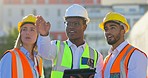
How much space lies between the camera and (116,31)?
540 cm

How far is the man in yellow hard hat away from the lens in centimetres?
504

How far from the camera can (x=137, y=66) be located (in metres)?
5.02

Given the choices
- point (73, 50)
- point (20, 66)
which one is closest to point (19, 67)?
point (20, 66)

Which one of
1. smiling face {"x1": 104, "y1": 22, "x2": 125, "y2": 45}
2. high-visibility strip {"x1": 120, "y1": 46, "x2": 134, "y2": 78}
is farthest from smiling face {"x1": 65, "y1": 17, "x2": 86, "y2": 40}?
high-visibility strip {"x1": 120, "y1": 46, "x2": 134, "y2": 78}

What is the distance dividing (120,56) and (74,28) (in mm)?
636

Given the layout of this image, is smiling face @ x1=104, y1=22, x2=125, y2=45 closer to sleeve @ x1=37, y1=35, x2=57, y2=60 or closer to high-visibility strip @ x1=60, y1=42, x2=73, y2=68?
high-visibility strip @ x1=60, y1=42, x2=73, y2=68

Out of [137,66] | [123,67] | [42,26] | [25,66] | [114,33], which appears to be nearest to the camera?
[42,26]

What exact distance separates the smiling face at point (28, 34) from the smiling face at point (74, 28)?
0.43m

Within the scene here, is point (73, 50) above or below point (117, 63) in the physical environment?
above

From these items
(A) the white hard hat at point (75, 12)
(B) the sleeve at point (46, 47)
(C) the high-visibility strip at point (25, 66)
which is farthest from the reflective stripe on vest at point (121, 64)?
(C) the high-visibility strip at point (25, 66)

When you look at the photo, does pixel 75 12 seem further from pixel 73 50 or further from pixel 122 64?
pixel 122 64

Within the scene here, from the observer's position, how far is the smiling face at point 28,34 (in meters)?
5.36

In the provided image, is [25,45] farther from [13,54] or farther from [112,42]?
[112,42]

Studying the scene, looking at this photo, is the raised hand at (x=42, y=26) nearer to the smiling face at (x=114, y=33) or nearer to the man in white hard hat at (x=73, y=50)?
the man in white hard hat at (x=73, y=50)
